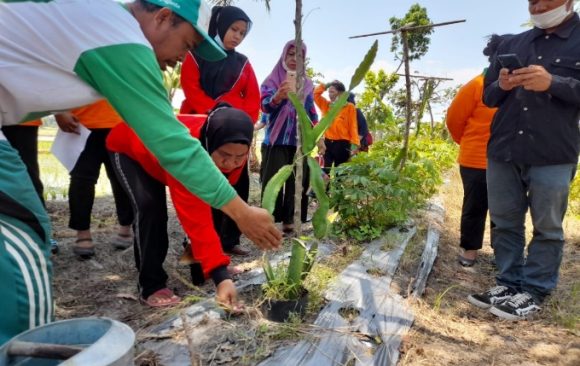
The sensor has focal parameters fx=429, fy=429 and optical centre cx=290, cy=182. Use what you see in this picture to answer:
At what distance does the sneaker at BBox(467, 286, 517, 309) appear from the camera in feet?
7.87

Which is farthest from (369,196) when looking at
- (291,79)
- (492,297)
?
(492,297)

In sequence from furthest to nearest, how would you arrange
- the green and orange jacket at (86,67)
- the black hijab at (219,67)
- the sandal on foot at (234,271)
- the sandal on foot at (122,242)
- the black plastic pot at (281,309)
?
the black hijab at (219,67) → the sandal on foot at (122,242) → the sandal on foot at (234,271) → the black plastic pot at (281,309) → the green and orange jacket at (86,67)

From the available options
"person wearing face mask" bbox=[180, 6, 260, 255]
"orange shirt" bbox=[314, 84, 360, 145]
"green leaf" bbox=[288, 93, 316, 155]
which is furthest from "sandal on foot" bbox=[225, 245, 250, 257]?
"orange shirt" bbox=[314, 84, 360, 145]

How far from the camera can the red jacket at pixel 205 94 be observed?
3121 millimetres

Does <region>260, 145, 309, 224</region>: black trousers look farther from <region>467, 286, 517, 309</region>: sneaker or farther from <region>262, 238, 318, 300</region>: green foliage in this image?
<region>262, 238, 318, 300</region>: green foliage

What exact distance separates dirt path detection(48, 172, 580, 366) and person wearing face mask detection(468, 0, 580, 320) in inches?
6.4

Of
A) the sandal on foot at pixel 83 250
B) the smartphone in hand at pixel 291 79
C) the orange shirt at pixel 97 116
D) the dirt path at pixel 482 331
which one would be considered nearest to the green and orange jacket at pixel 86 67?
the dirt path at pixel 482 331

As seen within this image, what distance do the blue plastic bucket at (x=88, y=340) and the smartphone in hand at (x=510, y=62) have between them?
2.17 metres

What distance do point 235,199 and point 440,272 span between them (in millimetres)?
2218

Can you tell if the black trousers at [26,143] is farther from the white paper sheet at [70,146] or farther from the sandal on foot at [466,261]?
the sandal on foot at [466,261]

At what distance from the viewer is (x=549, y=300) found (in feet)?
8.00

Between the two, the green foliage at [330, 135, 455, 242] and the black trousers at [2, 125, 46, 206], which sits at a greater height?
the black trousers at [2, 125, 46, 206]

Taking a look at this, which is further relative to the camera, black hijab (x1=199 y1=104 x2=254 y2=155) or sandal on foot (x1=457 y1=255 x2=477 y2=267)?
sandal on foot (x1=457 y1=255 x2=477 y2=267)

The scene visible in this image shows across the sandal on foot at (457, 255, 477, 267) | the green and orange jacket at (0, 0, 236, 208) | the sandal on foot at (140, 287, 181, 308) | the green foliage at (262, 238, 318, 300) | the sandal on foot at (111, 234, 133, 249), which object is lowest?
the sandal on foot at (457, 255, 477, 267)
